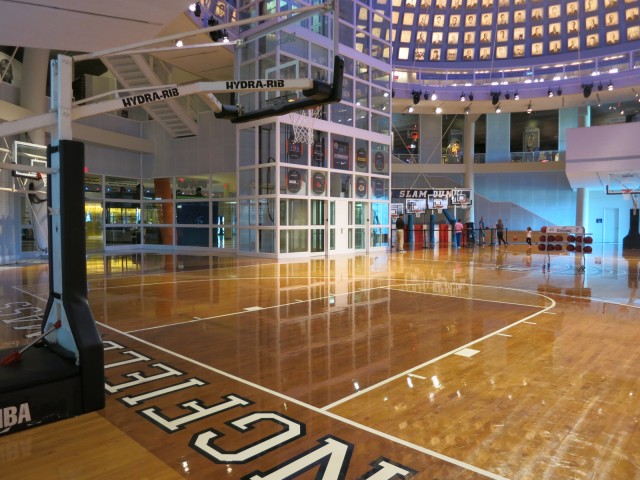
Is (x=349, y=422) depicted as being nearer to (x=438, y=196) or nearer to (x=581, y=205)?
(x=438, y=196)

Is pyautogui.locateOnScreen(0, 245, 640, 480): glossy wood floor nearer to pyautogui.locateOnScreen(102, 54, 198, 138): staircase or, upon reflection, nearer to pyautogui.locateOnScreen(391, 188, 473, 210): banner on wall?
pyautogui.locateOnScreen(102, 54, 198, 138): staircase

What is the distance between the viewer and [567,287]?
9555 mm

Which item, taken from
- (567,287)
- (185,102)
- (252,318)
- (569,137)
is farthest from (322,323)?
(569,137)

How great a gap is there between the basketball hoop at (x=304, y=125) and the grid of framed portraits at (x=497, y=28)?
15161 millimetres

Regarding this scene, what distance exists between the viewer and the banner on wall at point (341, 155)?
17297 millimetres

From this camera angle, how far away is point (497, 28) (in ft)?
92.4

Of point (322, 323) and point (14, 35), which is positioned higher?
point (14, 35)

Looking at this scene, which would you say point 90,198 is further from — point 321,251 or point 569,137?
point 569,137

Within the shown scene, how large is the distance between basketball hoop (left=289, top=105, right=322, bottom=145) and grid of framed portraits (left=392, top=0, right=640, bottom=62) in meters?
15.2

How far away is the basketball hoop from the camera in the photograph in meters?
15.7

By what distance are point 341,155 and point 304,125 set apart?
7.08ft

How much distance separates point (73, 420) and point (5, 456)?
532 mm

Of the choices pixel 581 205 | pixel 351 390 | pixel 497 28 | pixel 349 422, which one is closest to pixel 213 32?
pixel 351 390

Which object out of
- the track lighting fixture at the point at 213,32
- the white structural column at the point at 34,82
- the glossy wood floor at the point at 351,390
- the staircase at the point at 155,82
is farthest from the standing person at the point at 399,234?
the white structural column at the point at 34,82
